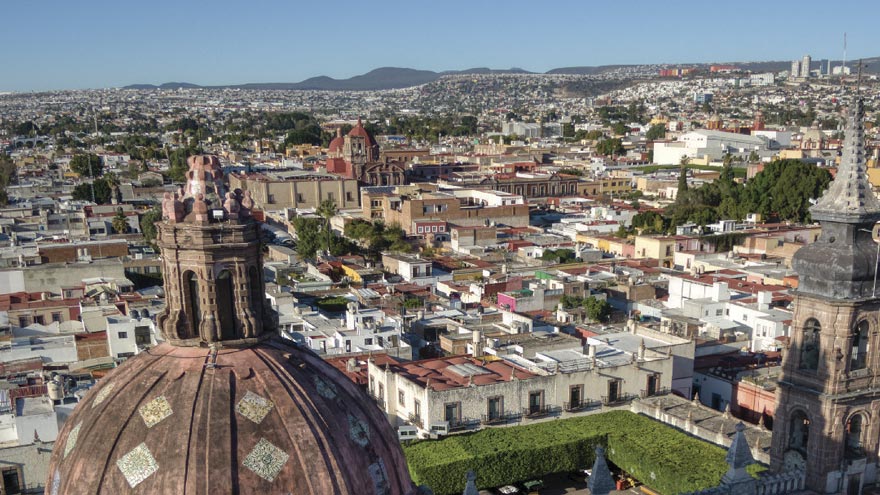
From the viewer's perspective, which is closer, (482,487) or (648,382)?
(482,487)

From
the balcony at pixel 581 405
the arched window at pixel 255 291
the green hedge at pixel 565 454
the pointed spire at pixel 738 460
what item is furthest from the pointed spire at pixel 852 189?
the arched window at pixel 255 291

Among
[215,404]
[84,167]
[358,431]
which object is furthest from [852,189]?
[84,167]

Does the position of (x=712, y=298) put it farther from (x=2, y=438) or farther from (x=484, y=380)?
(x=2, y=438)

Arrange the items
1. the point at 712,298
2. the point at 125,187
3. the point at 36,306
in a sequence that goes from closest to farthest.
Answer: the point at 36,306
the point at 712,298
the point at 125,187

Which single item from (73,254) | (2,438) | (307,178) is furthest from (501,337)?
(307,178)

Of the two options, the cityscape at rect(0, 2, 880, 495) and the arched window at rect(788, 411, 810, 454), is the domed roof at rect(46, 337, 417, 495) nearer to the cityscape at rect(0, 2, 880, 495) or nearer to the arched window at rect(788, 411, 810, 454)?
the cityscape at rect(0, 2, 880, 495)

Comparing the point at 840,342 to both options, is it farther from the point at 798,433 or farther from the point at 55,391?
the point at 55,391
